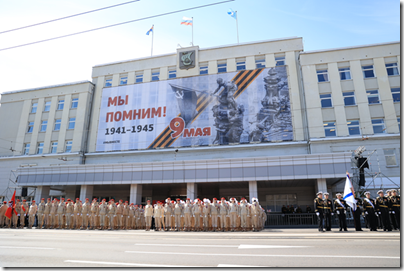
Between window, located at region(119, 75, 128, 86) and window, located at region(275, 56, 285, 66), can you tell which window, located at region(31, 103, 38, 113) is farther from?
window, located at region(275, 56, 285, 66)

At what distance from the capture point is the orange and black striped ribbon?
31289 millimetres

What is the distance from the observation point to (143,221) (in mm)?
21594

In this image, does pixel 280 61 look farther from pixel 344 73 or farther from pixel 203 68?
pixel 203 68

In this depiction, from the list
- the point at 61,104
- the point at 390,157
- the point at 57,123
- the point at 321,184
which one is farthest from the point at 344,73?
the point at 57,123

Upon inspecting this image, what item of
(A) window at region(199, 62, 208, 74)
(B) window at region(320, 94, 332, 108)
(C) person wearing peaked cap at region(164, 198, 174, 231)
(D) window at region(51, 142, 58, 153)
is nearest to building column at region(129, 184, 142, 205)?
(C) person wearing peaked cap at region(164, 198, 174, 231)

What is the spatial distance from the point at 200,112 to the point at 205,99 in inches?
68.3

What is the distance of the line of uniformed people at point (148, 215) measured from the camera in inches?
683

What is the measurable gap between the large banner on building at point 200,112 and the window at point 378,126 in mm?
8471

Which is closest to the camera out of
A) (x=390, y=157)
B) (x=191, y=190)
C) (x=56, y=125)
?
(x=191, y=190)

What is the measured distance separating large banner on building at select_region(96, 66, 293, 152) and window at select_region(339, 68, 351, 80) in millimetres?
6351

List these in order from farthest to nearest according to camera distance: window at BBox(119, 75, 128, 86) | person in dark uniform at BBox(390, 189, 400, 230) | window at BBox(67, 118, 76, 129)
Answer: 1. window at BBox(119, 75, 128, 86)
2. window at BBox(67, 118, 76, 129)
3. person in dark uniform at BBox(390, 189, 400, 230)

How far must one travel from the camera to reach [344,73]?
3022cm

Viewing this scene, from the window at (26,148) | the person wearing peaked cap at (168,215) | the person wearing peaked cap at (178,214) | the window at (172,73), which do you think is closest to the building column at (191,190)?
the person wearing peaked cap at (168,215)

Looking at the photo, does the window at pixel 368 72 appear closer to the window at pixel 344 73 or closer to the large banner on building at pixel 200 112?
the window at pixel 344 73
